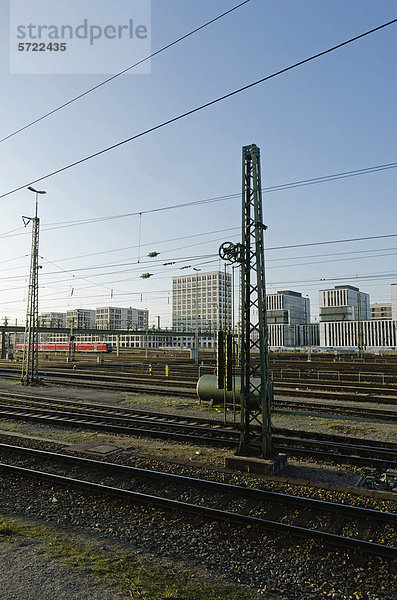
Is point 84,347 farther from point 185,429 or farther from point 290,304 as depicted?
point 185,429

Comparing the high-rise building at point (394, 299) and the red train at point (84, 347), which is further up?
the high-rise building at point (394, 299)

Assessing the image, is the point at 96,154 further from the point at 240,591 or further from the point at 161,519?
the point at 240,591

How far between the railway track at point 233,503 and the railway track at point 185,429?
4.19 m

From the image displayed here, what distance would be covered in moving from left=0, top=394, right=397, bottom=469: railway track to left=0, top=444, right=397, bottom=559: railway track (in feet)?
13.7

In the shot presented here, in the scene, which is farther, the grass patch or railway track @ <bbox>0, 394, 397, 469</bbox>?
railway track @ <bbox>0, 394, 397, 469</bbox>

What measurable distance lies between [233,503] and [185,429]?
7491 millimetres

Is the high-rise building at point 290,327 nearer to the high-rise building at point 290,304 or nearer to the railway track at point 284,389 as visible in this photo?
the high-rise building at point 290,304

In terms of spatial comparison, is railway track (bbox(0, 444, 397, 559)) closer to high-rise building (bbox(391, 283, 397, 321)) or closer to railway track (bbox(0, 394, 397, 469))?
railway track (bbox(0, 394, 397, 469))

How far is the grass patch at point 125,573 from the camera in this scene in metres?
5.86

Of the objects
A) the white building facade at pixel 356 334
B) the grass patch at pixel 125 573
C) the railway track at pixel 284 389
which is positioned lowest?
the railway track at pixel 284 389

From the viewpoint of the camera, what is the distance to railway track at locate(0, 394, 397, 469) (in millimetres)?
12797

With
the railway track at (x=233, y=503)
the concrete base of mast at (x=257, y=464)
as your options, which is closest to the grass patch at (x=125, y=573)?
the railway track at (x=233, y=503)

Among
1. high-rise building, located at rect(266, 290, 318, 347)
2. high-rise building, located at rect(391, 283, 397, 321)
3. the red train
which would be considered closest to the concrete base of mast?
the red train

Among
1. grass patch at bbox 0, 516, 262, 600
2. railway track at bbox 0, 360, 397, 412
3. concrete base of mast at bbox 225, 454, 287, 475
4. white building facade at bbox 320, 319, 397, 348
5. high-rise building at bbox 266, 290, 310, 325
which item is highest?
high-rise building at bbox 266, 290, 310, 325
